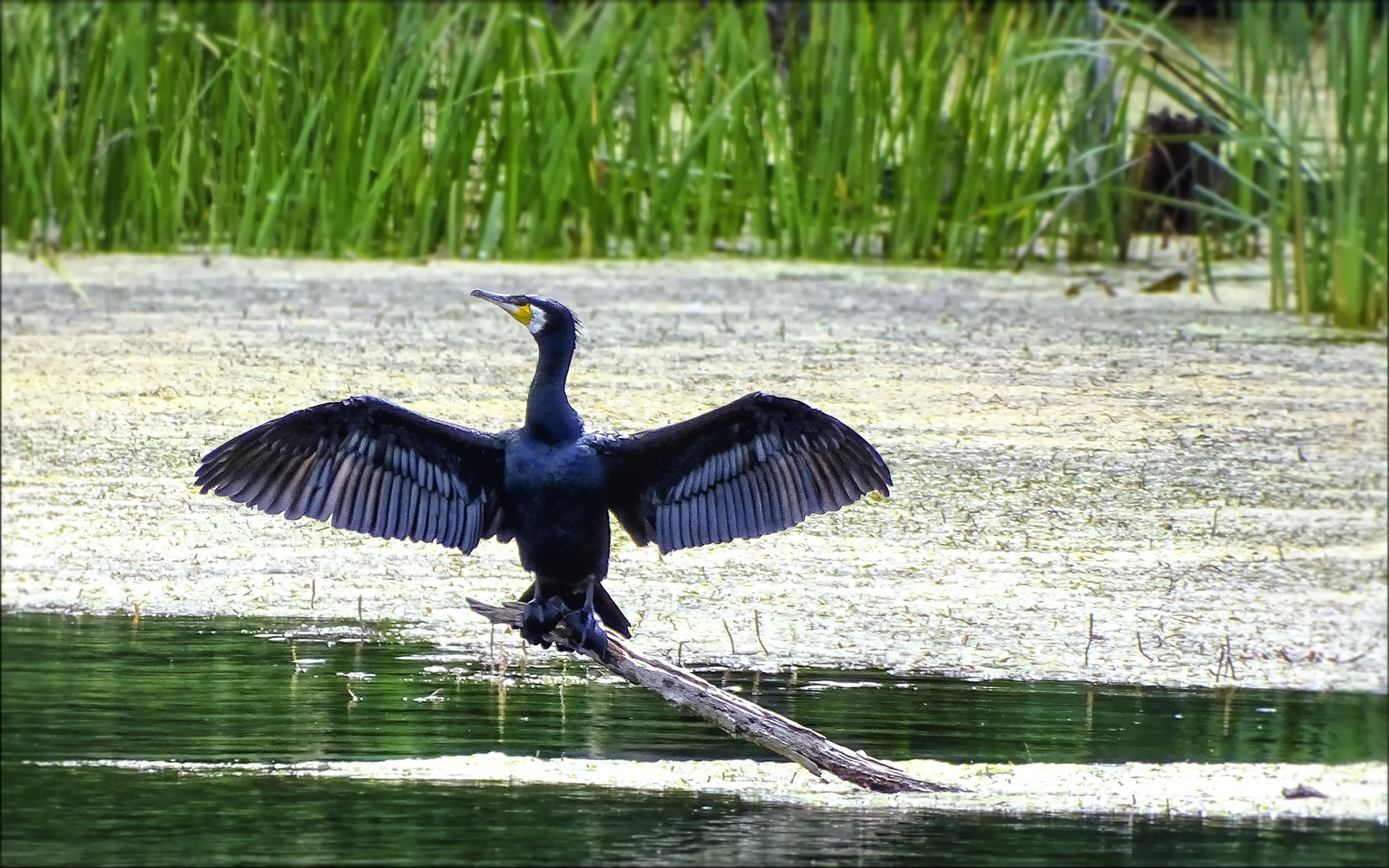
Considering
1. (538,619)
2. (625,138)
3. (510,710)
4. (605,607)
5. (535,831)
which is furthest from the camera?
(625,138)

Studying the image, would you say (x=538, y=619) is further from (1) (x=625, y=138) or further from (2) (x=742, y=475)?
(1) (x=625, y=138)

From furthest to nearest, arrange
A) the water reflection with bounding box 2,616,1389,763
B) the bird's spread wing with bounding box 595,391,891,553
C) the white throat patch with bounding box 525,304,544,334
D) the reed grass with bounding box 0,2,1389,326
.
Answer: the reed grass with bounding box 0,2,1389,326 < the water reflection with bounding box 2,616,1389,763 < the bird's spread wing with bounding box 595,391,891,553 < the white throat patch with bounding box 525,304,544,334

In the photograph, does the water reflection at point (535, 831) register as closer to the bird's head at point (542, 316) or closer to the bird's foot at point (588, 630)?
the bird's foot at point (588, 630)

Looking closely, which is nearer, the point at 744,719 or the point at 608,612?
the point at 744,719

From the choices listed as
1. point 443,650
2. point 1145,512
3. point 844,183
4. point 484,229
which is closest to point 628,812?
point 443,650

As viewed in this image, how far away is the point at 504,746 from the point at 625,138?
15.5 feet

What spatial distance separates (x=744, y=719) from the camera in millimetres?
2404

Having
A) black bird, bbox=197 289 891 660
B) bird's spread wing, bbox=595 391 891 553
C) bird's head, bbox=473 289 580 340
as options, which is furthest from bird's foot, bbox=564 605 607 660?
bird's head, bbox=473 289 580 340

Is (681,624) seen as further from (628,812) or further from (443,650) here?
(628,812)

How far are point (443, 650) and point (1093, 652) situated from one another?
87 centimetres

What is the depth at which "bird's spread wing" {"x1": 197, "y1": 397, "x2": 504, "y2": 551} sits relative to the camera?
7.99 feet

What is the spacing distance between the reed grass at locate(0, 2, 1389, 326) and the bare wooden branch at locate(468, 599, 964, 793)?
338 cm

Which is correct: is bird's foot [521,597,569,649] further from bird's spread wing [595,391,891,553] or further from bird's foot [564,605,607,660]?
bird's spread wing [595,391,891,553]

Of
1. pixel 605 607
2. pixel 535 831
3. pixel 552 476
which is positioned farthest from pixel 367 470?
pixel 535 831
